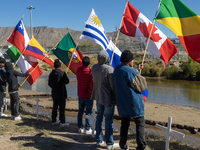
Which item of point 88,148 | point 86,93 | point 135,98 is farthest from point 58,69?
point 135,98

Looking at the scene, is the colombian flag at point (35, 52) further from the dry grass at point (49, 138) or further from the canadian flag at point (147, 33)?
the canadian flag at point (147, 33)

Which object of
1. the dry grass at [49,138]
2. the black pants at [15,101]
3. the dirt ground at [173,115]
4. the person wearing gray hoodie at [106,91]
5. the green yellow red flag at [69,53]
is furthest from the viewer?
the dirt ground at [173,115]

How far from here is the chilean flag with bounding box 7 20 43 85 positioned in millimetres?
8185

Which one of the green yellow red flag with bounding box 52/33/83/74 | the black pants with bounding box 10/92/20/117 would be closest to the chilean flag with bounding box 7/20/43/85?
the green yellow red flag with bounding box 52/33/83/74

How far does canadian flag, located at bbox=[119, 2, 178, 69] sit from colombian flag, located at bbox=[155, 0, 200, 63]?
1.33 ft

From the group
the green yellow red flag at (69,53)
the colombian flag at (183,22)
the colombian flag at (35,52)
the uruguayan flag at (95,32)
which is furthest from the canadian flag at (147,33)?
the colombian flag at (35,52)

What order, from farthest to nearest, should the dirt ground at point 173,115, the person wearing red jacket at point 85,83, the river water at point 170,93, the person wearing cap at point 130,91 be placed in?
the river water at point 170,93
the dirt ground at point 173,115
the person wearing red jacket at point 85,83
the person wearing cap at point 130,91

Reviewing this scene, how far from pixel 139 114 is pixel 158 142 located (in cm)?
178

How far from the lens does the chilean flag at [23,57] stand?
26.9 feet

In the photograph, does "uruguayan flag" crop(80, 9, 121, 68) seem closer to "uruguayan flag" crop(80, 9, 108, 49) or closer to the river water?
"uruguayan flag" crop(80, 9, 108, 49)

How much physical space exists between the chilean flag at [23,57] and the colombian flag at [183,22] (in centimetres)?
492

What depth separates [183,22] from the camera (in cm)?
545

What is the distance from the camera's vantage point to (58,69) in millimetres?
5805

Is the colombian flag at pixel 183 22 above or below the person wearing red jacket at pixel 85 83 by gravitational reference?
above
